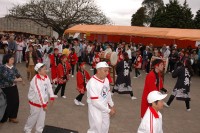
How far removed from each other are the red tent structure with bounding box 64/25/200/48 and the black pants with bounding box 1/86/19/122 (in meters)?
14.8

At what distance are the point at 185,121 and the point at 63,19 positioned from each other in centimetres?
4001

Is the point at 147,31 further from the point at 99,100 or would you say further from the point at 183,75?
the point at 99,100

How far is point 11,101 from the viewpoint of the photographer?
6.95 meters

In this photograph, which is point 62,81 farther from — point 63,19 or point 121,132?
point 63,19

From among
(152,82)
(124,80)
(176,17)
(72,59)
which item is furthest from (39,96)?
(176,17)

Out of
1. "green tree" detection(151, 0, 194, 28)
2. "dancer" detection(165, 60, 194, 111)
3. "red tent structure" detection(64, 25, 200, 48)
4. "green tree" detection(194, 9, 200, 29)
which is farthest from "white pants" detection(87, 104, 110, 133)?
"green tree" detection(194, 9, 200, 29)

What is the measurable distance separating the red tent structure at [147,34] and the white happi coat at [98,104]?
15.4 m

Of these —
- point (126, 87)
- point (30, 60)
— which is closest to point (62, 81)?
point (126, 87)

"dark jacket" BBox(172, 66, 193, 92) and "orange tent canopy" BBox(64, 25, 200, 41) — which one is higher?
"orange tent canopy" BBox(64, 25, 200, 41)

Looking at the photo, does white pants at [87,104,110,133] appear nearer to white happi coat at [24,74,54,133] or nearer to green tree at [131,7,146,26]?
white happi coat at [24,74,54,133]

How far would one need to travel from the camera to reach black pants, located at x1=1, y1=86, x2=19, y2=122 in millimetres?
6828

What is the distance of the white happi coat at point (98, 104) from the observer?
5.01 m

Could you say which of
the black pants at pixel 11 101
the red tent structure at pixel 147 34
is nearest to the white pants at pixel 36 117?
the black pants at pixel 11 101

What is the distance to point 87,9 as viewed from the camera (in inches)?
1838
